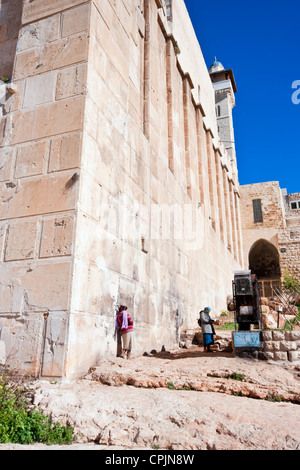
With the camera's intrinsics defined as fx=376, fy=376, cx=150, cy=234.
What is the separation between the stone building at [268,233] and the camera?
26562 mm

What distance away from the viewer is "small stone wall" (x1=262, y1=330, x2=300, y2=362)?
19.2ft

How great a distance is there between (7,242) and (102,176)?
179cm

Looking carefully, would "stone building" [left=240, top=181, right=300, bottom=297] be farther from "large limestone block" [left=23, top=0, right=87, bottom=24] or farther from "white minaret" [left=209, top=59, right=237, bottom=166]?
"large limestone block" [left=23, top=0, right=87, bottom=24]

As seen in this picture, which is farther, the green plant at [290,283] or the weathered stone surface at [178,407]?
the green plant at [290,283]

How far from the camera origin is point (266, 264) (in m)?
28.8

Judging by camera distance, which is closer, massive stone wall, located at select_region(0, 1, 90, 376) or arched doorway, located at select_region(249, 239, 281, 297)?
massive stone wall, located at select_region(0, 1, 90, 376)

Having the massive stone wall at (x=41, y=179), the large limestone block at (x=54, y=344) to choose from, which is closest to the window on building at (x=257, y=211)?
the massive stone wall at (x=41, y=179)

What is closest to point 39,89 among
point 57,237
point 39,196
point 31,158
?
point 31,158

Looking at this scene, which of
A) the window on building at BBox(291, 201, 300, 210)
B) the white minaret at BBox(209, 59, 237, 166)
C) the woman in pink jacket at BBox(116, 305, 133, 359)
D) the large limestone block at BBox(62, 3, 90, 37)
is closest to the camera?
the woman in pink jacket at BBox(116, 305, 133, 359)

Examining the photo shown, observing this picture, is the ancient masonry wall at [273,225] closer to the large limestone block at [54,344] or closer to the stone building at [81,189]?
the stone building at [81,189]

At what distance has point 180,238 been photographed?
10758mm

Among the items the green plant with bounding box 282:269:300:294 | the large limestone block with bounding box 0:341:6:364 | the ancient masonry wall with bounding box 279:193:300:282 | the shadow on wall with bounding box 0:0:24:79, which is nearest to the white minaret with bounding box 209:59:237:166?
the ancient masonry wall with bounding box 279:193:300:282

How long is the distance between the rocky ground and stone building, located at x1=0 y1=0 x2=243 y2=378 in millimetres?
622
